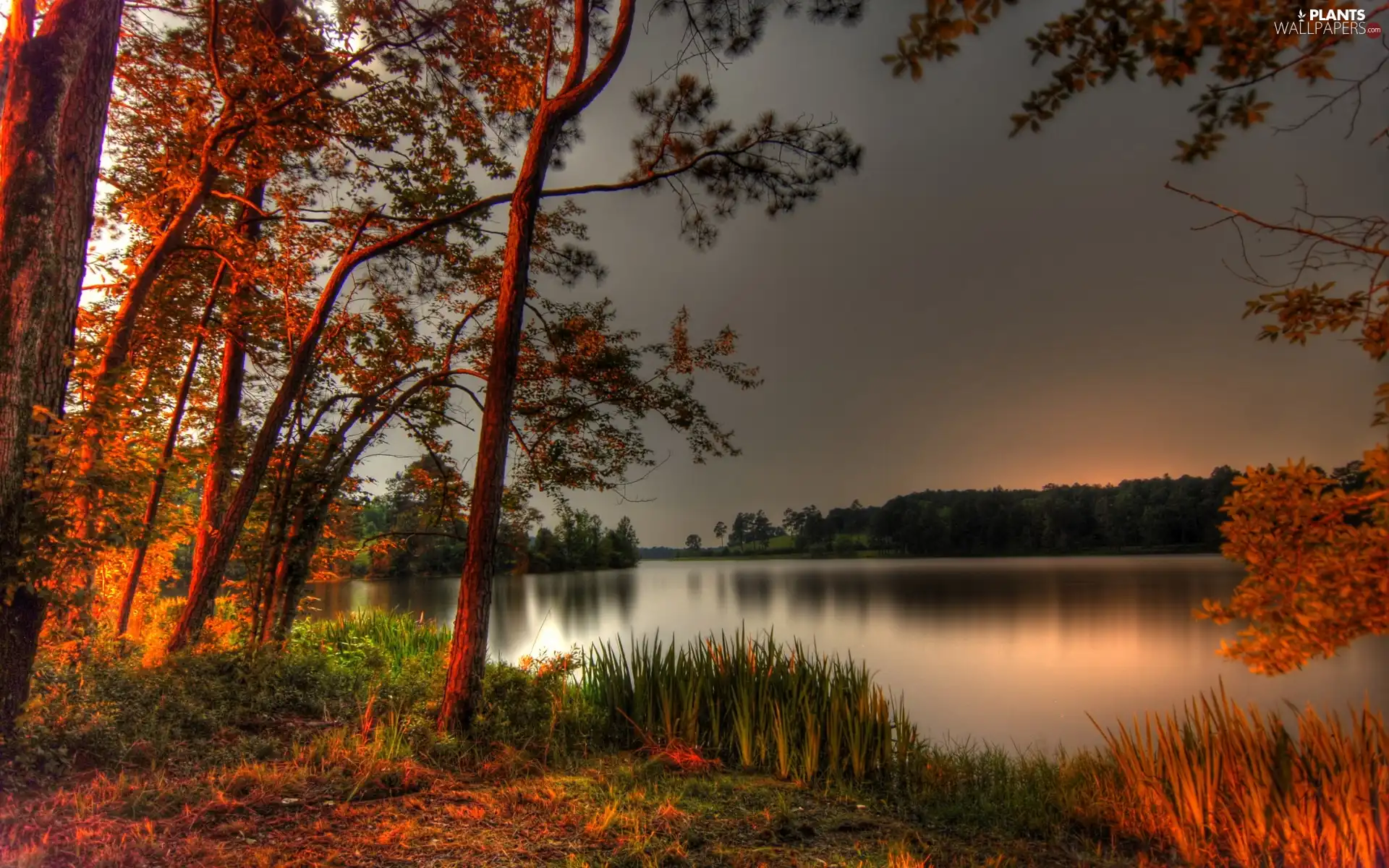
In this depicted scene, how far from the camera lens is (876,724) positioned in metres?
5.75

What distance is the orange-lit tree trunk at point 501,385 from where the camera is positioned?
5398 millimetres

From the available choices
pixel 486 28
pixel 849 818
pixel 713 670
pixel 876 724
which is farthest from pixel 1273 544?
pixel 486 28

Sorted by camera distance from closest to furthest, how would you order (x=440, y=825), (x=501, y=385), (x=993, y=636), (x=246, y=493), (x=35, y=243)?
1. (x=440, y=825)
2. (x=35, y=243)
3. (x=501, y=385)
4. (x=246, y=493)
5. (x=993, y=636)

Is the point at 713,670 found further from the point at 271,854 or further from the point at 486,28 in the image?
the point at 486,28

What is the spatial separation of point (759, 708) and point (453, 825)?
116 inches

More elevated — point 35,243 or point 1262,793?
point 35,243

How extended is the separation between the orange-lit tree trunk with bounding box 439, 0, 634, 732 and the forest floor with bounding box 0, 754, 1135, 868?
0.94m

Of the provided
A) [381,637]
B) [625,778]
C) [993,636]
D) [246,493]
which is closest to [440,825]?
[625,778]

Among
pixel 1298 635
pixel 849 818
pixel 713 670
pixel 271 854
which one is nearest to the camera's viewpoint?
pixel 1298 635

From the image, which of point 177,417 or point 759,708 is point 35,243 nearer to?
point 759,708

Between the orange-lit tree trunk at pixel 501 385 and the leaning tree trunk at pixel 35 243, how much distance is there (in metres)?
2.50

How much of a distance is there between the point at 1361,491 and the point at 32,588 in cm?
610

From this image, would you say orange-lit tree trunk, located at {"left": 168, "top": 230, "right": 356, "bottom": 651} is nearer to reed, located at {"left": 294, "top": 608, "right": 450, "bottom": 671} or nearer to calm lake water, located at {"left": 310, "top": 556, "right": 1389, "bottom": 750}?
reed, located at {"left": 294, "top": 608, "right": 450, "bottom": 671}

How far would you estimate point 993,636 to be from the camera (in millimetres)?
20141
